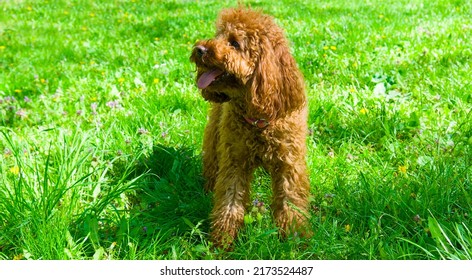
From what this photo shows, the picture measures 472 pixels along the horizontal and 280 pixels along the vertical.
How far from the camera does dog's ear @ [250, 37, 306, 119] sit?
2.80 m

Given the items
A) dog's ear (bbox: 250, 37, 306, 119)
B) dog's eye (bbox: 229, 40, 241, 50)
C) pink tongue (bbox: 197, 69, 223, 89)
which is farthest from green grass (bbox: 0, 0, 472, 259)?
dog's eye (bbox: 229, 40, 241, 50)

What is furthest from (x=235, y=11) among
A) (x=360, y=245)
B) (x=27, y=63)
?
(x=27, y=63)

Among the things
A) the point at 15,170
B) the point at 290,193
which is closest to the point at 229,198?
the point at 290,193

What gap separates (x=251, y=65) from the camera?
284 centimetres

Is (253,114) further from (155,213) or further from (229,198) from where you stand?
(155,213)

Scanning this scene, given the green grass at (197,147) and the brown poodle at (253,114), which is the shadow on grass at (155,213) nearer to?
the green grass at (197,147)

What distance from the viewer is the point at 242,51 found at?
9.31 feet

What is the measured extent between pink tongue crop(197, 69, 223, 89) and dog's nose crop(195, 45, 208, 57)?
113 mm

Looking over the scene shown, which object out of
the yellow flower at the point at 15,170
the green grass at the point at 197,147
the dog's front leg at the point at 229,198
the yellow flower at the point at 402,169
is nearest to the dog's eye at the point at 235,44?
the dog's front leg at the point at 229,198

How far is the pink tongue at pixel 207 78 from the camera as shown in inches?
109

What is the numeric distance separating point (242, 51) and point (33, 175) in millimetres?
1524

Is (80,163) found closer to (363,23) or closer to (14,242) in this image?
(14,242)

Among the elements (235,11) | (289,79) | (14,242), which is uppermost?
(235,11)

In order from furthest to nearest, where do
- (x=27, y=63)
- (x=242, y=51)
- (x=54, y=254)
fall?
(x=27, y=63), (x=242, y=51), (x=54, y=254)
